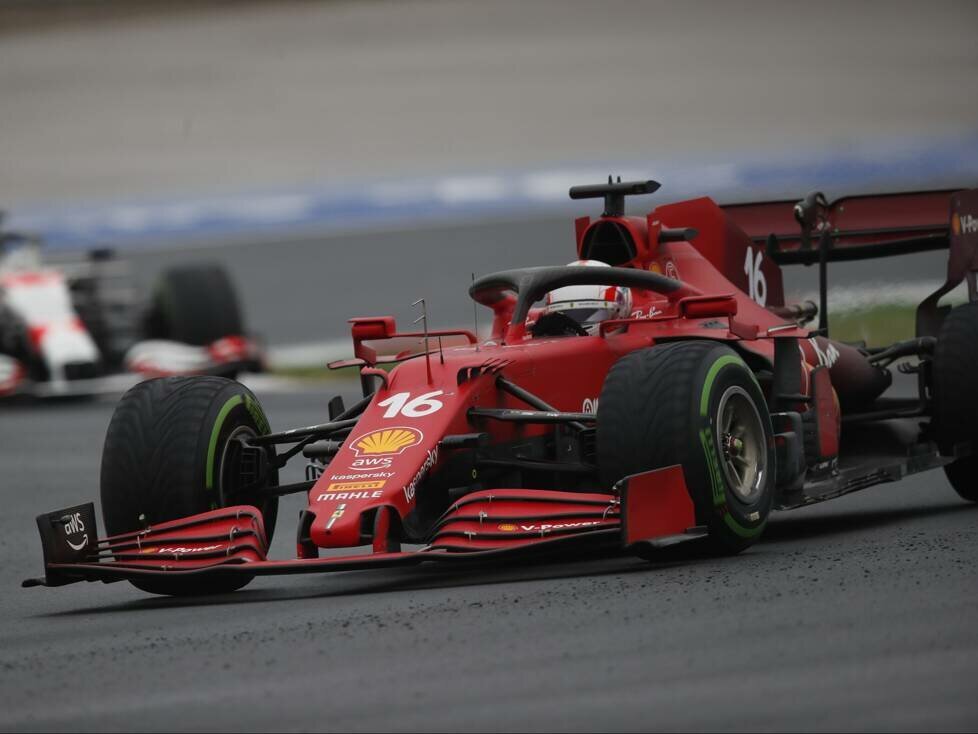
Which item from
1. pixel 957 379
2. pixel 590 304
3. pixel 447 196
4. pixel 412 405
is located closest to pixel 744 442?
pixel 590 304

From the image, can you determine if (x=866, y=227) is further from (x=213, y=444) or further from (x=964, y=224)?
(x=213, y=444)

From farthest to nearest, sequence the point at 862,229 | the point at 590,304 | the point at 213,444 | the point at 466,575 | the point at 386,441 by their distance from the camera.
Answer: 1. the point at 862,229
2. the point at 590,304
3. the point at 213,444
4. the point at 466,575
5. the point at 386,441

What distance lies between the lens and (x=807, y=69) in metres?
30.0

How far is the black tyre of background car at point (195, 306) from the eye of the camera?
18.9 m

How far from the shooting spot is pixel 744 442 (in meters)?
7.91

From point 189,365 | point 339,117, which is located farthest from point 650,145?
point 189,365

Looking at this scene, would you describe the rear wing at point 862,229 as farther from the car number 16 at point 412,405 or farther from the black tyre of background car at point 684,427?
the car number 16 at point 412,405

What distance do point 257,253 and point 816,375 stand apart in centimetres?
1563

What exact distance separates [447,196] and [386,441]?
1878 cm

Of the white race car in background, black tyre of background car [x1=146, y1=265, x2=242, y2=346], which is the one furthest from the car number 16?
black tyre of background car [x1=146, y1=265, x2=242, y2=346]

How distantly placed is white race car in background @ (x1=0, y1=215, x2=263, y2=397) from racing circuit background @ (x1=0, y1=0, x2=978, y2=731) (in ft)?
1.52

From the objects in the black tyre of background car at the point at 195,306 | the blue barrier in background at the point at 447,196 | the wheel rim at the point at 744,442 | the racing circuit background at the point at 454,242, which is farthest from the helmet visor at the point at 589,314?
the blue barrier in background at the point at 447,196

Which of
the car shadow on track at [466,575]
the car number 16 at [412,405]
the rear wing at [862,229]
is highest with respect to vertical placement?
the rear wing at [862,229]

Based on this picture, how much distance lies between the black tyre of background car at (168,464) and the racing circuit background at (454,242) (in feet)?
1.22
